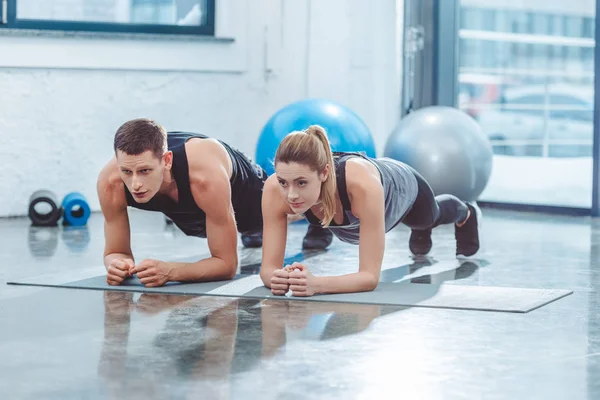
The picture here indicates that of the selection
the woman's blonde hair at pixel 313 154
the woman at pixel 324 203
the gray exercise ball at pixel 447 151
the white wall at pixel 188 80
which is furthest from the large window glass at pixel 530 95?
the woman's blonde hair at pixel 313 154

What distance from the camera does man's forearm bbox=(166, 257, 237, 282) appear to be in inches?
134

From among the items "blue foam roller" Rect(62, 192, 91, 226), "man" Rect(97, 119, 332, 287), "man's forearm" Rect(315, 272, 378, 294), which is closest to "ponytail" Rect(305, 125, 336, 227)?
"man's forearm" Rect(315, 272, 378, 294)

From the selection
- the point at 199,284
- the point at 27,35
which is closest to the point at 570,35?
the point at 27,35

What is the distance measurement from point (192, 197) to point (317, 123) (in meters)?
1.67

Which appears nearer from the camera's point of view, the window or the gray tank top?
the gray tank top

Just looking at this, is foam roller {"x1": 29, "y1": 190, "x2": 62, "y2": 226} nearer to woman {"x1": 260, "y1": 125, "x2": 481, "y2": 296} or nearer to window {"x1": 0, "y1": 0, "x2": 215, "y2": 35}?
window {"x1": 0, "y1": 0, "x2": 215, "y2": 35}

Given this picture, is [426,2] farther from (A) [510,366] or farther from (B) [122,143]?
(A) [510,366]

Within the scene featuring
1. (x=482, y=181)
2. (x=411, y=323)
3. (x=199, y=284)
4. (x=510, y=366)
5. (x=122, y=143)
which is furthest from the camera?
(x=482, y=181)

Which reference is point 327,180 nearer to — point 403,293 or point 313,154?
point 313,154

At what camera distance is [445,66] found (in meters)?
6.59

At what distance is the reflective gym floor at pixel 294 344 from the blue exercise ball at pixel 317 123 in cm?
111

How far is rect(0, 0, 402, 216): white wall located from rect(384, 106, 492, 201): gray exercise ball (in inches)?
38.7

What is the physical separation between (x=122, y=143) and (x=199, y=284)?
614 mm


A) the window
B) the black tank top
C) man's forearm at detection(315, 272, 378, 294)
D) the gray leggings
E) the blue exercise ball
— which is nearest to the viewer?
man's forearm at detection(315, 272, 378, 294)
